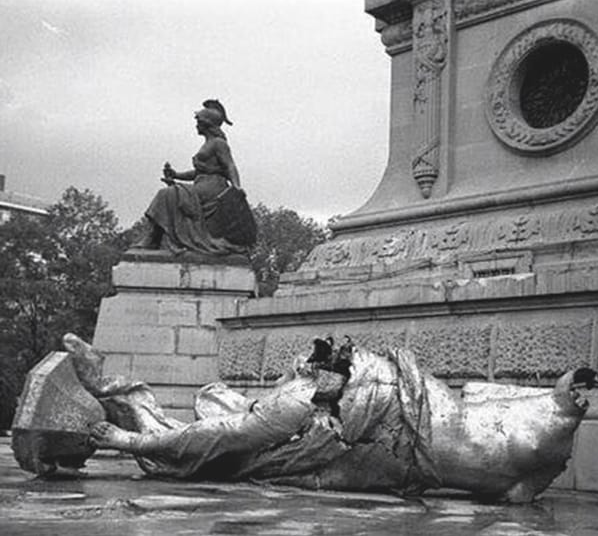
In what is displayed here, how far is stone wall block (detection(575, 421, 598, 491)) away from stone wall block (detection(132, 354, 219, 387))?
6.32m

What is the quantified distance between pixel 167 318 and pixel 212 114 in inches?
120

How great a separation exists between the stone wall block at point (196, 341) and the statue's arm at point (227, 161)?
7.41 ft

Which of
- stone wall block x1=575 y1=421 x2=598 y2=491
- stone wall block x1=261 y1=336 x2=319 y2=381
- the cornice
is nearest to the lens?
stone wall block x1=575 y1=421 x2=598 y2=491

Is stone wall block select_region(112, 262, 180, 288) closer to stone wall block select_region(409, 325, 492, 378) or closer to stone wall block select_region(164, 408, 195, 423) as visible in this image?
stone wall block select_region(164, 408, 195, 423)

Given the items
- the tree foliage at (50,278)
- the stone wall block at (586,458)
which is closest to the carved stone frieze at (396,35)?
the stone wall block at (586,458)

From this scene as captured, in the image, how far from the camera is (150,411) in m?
7.08

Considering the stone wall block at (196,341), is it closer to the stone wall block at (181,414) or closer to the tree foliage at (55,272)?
the stone wall block at (181,414)

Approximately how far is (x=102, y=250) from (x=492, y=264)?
30012 millimetres

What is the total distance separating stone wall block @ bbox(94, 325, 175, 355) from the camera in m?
13.7

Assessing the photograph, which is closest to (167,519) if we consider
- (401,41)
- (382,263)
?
(382,263)

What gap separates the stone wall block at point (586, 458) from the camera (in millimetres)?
7609

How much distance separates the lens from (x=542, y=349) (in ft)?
27.0

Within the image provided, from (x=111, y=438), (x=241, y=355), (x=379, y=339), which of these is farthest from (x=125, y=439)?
(x=241, y=355)

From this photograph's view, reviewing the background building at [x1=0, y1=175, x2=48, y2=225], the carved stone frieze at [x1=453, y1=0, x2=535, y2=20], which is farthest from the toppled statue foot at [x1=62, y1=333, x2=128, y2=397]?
the background building at [x1=0, y1=175, x2=48, y2=225]
